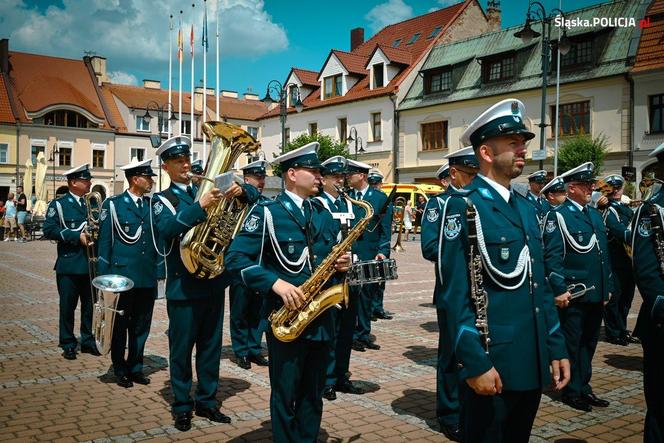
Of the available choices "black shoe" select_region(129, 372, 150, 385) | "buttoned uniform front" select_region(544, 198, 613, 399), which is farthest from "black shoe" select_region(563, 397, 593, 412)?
"black shoe" select_region(129, 372, 150, 385)

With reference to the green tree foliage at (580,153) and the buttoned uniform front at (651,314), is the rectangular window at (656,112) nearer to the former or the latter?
the green tree foliage at (580,153)

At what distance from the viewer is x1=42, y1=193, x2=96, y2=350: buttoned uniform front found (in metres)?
8.11

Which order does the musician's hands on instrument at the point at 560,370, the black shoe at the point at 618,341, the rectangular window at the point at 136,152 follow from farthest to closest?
1. the rectangular window at the point at 136,152
2. the black shoe at the point at 618,341
3. the musician's hands on instrument at the point at 560,370

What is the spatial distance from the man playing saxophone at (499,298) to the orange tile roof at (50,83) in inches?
2097

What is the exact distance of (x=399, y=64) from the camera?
40312 mm

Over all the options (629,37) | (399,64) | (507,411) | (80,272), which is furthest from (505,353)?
(399,64)

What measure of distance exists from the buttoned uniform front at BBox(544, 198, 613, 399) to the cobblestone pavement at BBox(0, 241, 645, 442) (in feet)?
1.55

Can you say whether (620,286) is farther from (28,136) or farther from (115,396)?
(28,136)

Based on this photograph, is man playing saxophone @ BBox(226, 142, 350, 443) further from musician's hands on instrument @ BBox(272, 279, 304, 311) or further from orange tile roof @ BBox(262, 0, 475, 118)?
orange tile roof @ BBox(262, 0, 475, 118)

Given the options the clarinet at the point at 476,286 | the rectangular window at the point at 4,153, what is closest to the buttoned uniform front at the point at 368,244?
the clarinet at the point at 476,286

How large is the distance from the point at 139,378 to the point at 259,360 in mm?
1578

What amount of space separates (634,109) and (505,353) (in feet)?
95.0

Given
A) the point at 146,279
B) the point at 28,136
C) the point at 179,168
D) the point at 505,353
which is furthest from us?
the point at 28,136

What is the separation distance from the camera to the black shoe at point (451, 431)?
523 centimetres
